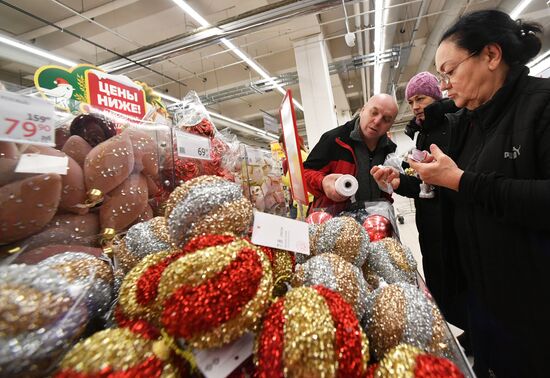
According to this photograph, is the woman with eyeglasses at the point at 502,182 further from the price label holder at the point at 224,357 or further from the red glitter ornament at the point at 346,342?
the price label holder at the point at 224,357

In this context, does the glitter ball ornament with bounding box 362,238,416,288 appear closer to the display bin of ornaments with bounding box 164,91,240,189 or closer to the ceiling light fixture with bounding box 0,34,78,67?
the display bin of ornaments with bounding box 164,91,240,189

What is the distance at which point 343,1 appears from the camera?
13.4 feet

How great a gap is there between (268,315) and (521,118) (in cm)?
95

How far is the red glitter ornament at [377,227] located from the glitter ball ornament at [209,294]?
0.67 meters

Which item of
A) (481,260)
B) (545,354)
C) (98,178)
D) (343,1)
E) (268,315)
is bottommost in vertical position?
(545,354)

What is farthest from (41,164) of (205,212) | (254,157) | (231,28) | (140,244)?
(231,28)

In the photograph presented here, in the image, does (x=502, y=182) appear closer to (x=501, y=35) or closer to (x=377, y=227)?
(x=377, y=227)

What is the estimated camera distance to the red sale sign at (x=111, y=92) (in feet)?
4.20

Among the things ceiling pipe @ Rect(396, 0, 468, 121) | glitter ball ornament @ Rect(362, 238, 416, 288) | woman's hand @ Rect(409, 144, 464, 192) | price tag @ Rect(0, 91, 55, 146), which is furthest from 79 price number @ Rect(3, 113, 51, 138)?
ceiling pipe @ Rect(396, 0, 468, 121)

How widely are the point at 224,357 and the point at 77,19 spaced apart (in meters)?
6.37

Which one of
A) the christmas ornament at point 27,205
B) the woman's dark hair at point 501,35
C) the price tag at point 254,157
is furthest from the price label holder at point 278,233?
the woman's dark hair at point 501,35

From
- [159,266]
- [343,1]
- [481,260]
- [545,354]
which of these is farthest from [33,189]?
[343,1]

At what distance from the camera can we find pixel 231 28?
4.53 metres

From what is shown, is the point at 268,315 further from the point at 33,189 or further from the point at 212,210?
the point at 33,189
